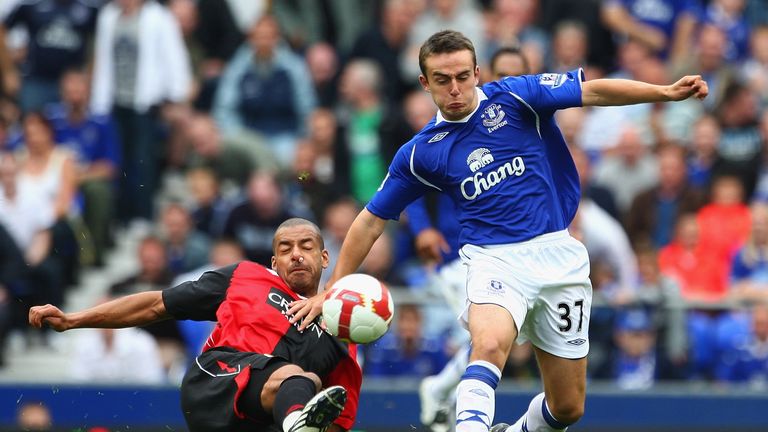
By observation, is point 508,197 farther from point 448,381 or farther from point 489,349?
point 448,381

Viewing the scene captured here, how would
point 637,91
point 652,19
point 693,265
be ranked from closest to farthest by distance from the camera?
point 637,91, point 693,265, point 652,19

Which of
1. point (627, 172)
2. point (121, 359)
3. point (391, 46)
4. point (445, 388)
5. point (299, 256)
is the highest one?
point (391, 46)

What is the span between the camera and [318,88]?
16.4 metres

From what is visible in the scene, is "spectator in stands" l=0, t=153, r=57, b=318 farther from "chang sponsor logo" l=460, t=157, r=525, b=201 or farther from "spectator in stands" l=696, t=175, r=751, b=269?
"chang sponsor logo" l=460, t=157, r=525, b=201

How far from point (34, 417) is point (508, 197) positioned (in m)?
6.07

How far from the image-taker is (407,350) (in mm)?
13695

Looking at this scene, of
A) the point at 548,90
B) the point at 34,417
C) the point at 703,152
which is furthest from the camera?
the point at 703,152

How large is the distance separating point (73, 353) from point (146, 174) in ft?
7.25

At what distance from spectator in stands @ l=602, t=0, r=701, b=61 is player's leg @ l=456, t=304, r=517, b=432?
9075 mm

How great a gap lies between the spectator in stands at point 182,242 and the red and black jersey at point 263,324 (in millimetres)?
5741

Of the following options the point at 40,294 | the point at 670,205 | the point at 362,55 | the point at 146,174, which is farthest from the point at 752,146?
the point at 40,294

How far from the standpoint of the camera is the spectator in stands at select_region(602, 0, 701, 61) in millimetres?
16797

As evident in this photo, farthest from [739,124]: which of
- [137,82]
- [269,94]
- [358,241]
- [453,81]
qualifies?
[453,81]

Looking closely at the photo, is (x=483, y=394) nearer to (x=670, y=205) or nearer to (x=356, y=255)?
(x=356, y=255)
